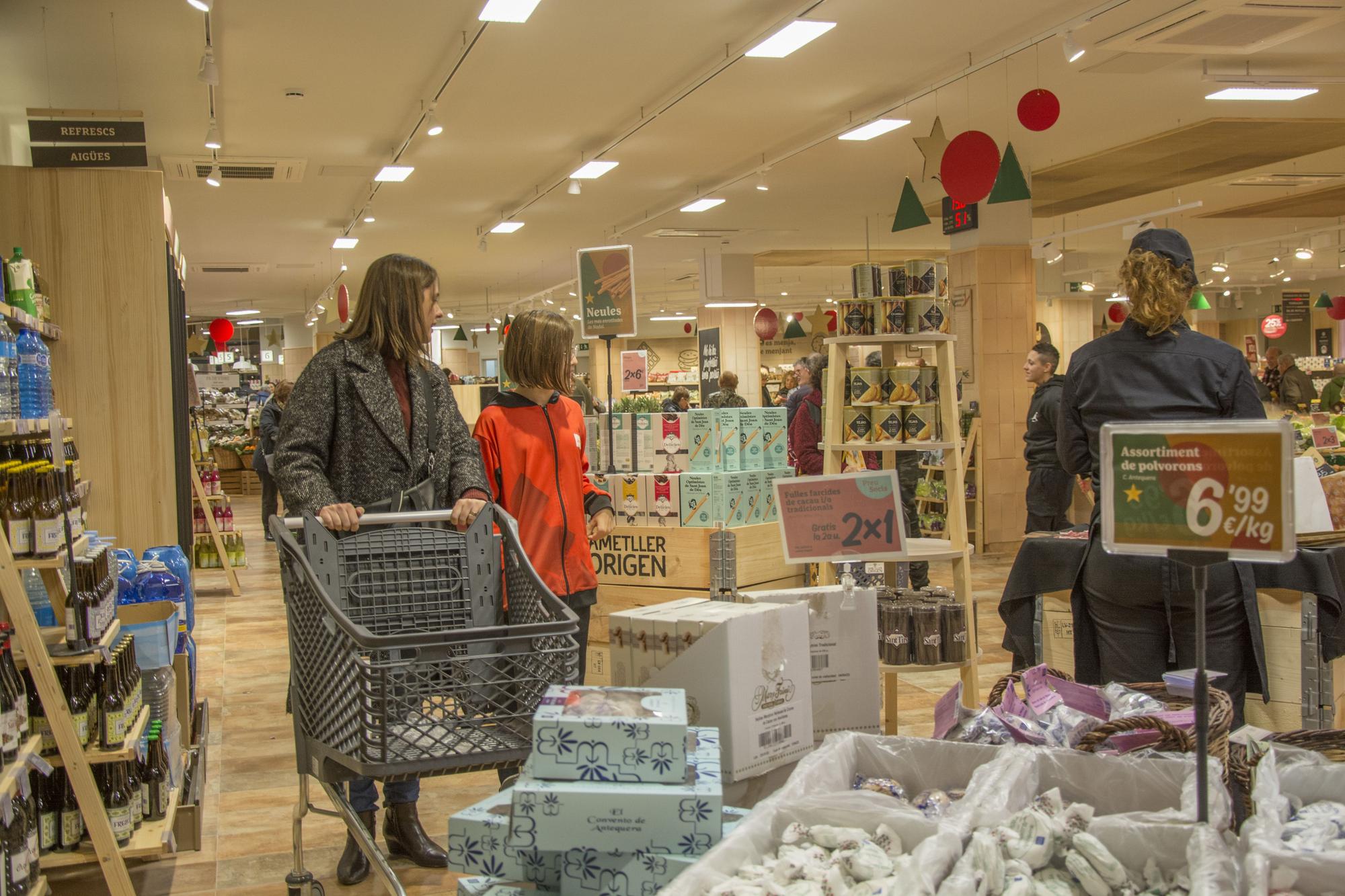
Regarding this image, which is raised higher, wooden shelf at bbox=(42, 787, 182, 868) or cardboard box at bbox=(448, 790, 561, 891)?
cardboard box at bbox=(448, 790, 561, 891)

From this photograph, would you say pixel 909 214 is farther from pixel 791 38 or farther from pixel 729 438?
pixel 729 438

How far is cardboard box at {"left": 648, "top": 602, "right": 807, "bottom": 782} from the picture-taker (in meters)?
1.91

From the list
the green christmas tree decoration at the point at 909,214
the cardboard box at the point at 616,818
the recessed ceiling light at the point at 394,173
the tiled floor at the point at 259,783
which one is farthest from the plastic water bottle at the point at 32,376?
the recessed ceiling light at the point at 394,173

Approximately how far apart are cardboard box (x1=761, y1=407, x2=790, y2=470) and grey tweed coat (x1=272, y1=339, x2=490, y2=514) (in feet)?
8.36

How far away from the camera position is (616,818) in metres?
1.50

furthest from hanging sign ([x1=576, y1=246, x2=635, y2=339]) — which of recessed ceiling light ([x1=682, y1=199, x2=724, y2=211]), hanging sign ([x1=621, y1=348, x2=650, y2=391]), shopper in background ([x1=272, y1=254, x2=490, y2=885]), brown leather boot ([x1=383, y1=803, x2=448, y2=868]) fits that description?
recessed ceiling light ([x1=682, y1=199, x2=724, y2=211])

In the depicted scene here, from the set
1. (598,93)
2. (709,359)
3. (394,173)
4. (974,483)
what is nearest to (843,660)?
(598,93)

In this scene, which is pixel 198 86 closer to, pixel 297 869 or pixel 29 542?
pixel 29 542

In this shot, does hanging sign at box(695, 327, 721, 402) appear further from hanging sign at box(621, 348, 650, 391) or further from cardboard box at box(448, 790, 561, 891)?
cardboard box at box(448, 790, 561, 891)

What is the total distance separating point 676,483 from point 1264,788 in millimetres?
3515

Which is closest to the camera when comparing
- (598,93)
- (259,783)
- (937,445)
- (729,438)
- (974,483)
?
(259,783)

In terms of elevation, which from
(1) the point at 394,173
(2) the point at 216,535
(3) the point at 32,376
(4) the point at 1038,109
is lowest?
(2) the point at 216,535

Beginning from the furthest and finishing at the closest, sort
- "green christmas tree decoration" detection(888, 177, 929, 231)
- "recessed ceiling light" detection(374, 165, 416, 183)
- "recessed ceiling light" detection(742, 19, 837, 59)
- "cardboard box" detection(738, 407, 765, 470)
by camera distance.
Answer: "recessed ceiling light" detection(374, 165, 416, 183) < "green christmas tree decoration" detection(888, 177, 929, 231) < "recessed ceiling light" detection(742, 19, 837, 59) < "cardboard box" detection(738, 407, 765, 470)

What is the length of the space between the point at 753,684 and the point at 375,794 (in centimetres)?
158
